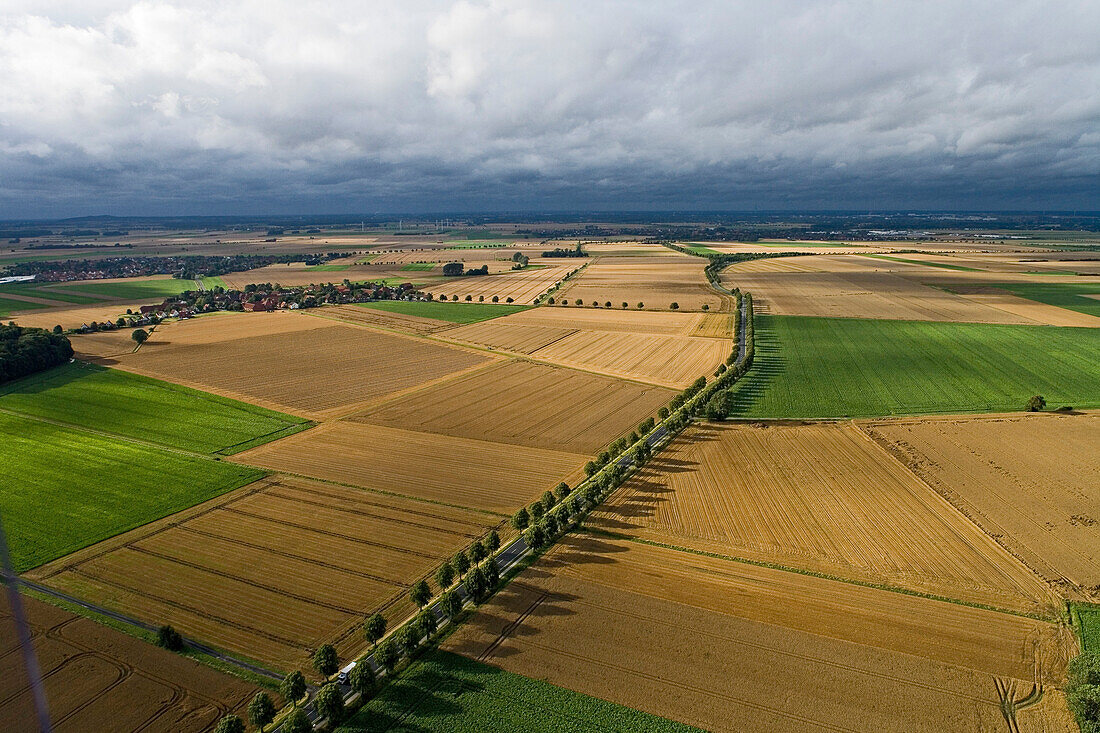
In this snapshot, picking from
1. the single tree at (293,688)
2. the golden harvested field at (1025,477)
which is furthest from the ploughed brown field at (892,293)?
the single tree at (293,688)

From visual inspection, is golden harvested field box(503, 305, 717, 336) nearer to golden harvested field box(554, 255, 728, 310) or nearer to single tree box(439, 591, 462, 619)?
golden harvested field box(554, 255, 728, 310)

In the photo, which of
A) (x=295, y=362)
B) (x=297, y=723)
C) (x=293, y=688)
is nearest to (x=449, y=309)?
(x=295, y=362)

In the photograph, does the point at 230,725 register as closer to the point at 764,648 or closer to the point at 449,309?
the point at 764,648

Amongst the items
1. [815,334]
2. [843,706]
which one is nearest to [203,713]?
[843,706]

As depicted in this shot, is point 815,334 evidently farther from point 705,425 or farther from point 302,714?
point 302,714

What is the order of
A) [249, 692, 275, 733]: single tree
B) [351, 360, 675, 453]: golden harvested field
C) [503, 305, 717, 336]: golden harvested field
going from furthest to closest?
[503, 305, 717, 336]: golden harvested field < [351, 360, 675, 453]: golden harvested field < [249, 692, 275, 733]: single tree

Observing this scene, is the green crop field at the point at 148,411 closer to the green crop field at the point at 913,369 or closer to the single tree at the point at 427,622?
the single tree at the point at 427,622

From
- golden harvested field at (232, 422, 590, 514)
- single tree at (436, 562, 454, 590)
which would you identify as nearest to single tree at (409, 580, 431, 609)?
single tree at (436, 562, 454, 590)
